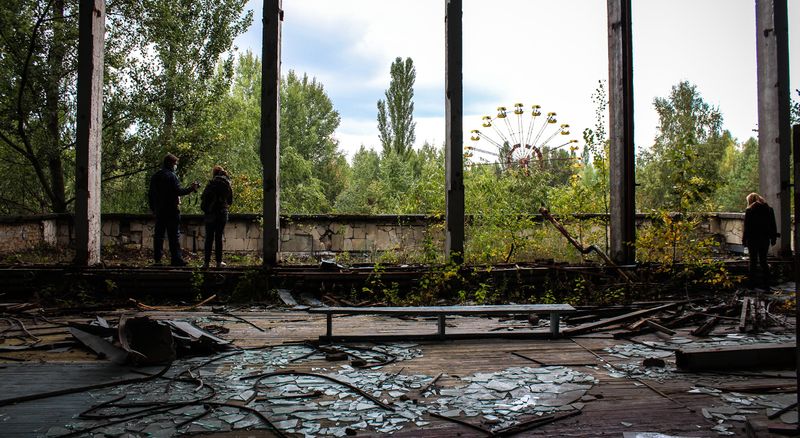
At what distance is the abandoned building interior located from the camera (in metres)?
3.11

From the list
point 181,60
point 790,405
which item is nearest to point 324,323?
point 790,405

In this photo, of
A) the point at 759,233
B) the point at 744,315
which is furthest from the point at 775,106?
the point at 744,315

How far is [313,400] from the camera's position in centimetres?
338

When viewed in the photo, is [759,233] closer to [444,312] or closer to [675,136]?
[444,312]

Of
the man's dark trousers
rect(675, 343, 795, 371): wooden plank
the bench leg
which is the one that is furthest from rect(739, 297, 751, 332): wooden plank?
the man's dark trousers

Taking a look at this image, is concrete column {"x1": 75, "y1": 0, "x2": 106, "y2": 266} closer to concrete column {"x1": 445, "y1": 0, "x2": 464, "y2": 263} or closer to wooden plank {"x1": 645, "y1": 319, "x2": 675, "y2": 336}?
concrete column {"x1": 445, "y1": 0, "x2": 464, "y2": 263}

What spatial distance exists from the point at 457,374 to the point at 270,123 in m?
4.92

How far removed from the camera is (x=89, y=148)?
7.39 m

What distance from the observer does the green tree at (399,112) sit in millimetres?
30641

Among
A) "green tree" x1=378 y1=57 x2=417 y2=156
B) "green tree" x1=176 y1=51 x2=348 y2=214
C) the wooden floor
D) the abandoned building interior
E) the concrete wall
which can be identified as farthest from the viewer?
"green tree" x1=378 y1=57 x2=417 y2=156

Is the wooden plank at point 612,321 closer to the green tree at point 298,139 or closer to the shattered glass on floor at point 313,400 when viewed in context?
the shattered glass on floor at point 313,400

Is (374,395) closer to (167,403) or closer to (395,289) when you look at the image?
(167,403)

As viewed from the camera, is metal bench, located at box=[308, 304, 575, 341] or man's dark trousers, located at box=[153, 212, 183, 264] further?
man's dark trousers, located at box=[153, 212, 183, 264]

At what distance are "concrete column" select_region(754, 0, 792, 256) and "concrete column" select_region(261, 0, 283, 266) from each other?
7.53 m
